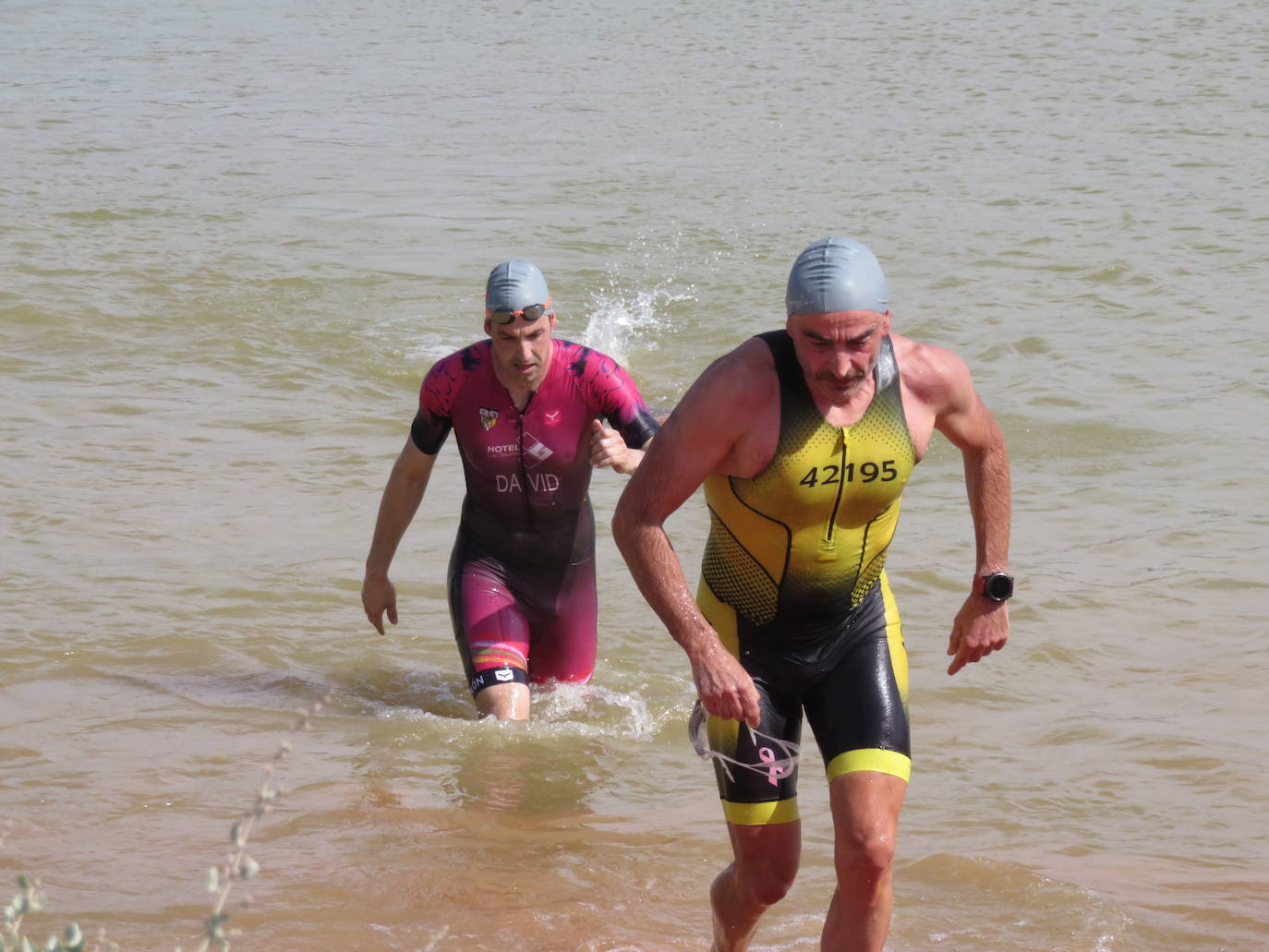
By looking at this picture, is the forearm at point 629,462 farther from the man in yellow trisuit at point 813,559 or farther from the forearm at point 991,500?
the forearm at point 991,500

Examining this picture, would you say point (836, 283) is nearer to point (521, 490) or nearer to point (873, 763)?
point (873, 763)

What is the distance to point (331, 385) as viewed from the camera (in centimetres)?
1291

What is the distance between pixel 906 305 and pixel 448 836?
996 cm

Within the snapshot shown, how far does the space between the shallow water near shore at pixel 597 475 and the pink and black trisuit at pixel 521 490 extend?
1.37 ft

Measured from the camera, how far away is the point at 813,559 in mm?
4500

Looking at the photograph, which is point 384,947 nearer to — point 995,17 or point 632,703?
point 632,703

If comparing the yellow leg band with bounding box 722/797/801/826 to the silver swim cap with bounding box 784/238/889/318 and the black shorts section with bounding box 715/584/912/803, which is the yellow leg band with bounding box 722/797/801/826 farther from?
the silver swim cap with bounding box 784/238/889/318

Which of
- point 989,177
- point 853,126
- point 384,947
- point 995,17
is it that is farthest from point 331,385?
point 995,17

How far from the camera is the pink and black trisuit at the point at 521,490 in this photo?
21.1 feet

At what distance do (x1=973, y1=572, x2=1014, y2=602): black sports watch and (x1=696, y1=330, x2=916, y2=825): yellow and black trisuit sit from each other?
28 centimetres

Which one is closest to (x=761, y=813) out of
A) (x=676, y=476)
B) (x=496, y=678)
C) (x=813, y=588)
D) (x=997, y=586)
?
(x=813, y=588)

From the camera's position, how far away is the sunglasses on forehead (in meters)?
6.17

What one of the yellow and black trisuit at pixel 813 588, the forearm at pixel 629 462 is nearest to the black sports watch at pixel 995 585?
the yellow and black trisuit at pixel 813 588

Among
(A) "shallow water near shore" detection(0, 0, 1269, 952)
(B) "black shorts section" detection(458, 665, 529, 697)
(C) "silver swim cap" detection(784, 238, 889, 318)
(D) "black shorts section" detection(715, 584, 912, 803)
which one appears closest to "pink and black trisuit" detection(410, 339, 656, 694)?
(B) "black shorts section" detection(458, 665, 529, 697)
